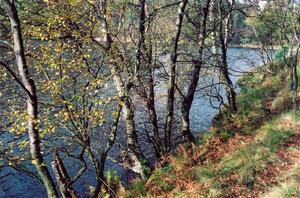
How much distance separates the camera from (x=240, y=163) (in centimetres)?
1212

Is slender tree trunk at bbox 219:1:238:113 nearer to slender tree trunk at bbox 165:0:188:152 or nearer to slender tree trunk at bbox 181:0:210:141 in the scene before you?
slender tree trunk at bbox 181:0:210:141

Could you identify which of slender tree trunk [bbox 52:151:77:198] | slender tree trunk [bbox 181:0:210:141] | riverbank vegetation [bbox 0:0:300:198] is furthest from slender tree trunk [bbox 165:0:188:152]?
slender tree trunk [bbox 52:151:77:198]

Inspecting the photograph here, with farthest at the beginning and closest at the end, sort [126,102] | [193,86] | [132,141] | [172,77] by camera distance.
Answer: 1. [193,86]
2. [132,141]
3. [172,77]
4. [126,102]

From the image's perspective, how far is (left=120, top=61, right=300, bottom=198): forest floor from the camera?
10148mm

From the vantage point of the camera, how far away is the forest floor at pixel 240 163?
33.3ft

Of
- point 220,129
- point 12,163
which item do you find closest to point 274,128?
point 220,129

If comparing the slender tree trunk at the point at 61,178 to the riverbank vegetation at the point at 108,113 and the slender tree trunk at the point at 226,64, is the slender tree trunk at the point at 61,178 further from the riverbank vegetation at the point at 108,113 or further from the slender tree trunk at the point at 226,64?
the slender tree trunk at the point at 226,64

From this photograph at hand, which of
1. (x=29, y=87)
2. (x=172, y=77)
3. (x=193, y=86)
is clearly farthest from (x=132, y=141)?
(x=29, y=87)

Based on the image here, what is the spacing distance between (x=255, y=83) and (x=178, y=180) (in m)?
19.1

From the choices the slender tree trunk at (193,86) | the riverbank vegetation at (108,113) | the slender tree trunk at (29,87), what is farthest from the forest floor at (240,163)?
the slender tree trunk at (29,87)

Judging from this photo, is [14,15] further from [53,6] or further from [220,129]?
[220,129]

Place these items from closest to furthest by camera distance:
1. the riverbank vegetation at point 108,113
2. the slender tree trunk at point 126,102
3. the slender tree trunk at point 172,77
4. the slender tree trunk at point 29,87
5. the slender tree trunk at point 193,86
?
the slender tree trunk at point 29,87
the riverbank vegetation at point 108,113
the slender tree trunk at point 126,102
the slender tree trunk at point 172,77
the slender tree trunk at point 193,86

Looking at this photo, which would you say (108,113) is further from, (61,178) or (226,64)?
(226,64)

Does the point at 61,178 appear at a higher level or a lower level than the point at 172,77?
lower
